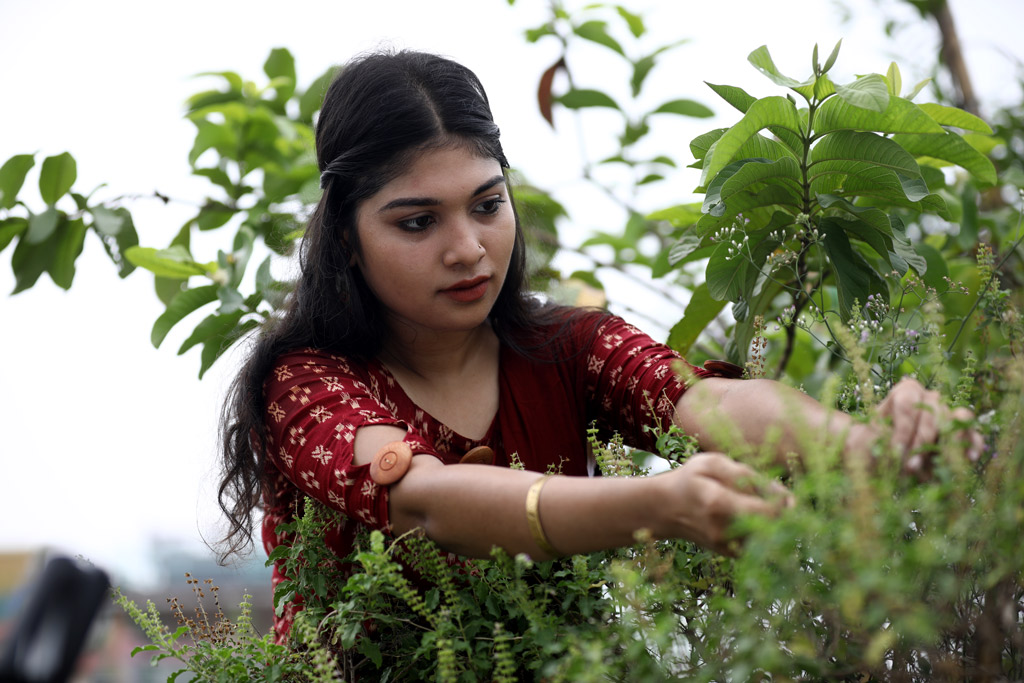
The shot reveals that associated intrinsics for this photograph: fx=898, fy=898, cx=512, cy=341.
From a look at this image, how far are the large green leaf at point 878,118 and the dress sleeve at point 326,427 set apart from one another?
0.67 meters

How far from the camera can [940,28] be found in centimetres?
262

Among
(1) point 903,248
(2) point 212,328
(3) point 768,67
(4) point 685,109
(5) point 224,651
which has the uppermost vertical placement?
(3) point 768,67

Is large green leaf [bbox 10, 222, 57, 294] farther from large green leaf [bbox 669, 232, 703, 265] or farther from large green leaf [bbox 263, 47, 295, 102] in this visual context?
large green leaf [bbox 669, 232, 703, 265]

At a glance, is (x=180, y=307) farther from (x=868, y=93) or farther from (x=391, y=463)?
(x=868, y=93)

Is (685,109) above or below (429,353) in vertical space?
above

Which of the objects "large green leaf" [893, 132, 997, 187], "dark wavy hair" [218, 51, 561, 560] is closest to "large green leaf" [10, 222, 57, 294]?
"dark wavy hair" [218, 51, 561, 560]

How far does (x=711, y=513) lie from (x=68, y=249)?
1.72 meters

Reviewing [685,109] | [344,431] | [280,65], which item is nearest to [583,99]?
[685,109]

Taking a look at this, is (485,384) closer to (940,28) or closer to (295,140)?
(295,140)

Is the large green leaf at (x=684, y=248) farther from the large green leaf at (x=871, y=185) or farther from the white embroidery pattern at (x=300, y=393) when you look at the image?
the white embroidery pattern at (x=300, y=393)

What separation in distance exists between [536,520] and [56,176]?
154cm

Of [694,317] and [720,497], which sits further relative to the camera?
[694,317]

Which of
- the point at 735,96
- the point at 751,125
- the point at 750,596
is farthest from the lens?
the point at 735,96

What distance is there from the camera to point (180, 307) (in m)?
1.86
